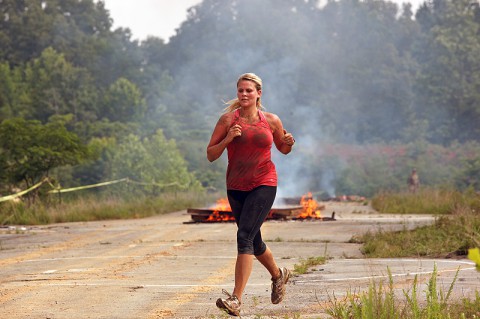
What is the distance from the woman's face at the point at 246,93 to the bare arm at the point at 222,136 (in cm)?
19

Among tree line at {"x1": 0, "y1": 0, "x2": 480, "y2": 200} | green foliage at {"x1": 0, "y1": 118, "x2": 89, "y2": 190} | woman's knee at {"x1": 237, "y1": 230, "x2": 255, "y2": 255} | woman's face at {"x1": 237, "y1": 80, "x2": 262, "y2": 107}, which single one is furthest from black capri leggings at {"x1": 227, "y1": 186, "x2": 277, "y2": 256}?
tree line at {"x1": 0, "y1": 0, "x2": 480, "y2": 200}

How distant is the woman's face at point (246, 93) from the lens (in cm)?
944

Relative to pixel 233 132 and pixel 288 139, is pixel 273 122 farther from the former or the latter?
pixel 233 132

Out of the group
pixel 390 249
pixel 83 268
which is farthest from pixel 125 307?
pixel 390 249

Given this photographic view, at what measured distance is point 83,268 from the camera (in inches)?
539

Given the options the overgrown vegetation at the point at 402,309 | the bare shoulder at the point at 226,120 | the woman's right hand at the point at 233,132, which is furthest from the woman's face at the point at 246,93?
the overgrown vegetation at the point at 402,309

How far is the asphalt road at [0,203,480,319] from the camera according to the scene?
951cm

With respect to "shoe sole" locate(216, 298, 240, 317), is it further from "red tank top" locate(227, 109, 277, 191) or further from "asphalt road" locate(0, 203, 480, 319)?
"red tank top" locate(227, 109, 277, 191)

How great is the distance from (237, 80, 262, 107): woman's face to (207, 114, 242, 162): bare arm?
0.19 meters

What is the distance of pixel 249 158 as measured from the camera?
9.31 metres

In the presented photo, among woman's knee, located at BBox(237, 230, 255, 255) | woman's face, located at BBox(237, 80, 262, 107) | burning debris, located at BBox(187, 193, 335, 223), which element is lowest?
burning debris, located at BBox(187, 193, 335, 223)

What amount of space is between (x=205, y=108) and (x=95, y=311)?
76.8 metres

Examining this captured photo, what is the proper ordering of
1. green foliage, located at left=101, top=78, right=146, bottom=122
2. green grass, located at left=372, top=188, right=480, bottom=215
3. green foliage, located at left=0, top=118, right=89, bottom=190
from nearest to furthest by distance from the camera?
1. green grass, located at left=372, top=188, right=480, bottom=215
2. green foliage, located at left=0, top=118, right=89, bottom=190
3. green foliage, located at left=101, top=78, right=146, bottom=122

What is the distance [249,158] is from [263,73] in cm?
7895
